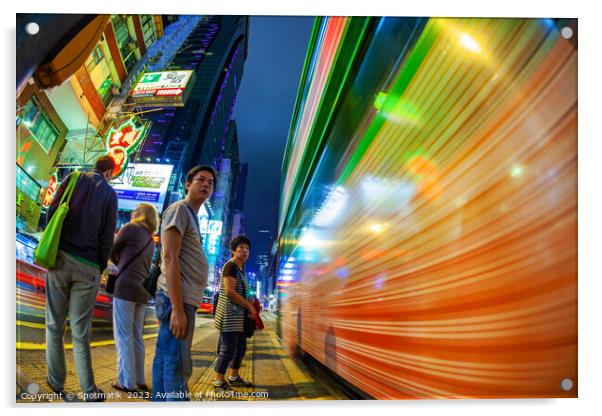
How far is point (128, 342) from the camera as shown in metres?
2.18

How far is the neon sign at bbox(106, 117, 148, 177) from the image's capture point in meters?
2.35

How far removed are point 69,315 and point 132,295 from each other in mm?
310

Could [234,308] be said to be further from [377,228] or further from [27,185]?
[27,185]

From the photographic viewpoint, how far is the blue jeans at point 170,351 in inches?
68.4

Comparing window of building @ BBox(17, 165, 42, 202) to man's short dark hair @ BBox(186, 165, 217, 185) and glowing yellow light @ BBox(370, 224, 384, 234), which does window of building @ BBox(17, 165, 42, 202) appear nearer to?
man's short dark hair @ BBox(186, 165, 217, 185)

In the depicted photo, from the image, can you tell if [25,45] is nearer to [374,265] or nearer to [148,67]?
[148,67]

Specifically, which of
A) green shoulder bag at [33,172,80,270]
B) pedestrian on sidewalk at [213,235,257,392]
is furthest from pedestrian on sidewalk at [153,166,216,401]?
green shoulder bag at [33,172,80,270]

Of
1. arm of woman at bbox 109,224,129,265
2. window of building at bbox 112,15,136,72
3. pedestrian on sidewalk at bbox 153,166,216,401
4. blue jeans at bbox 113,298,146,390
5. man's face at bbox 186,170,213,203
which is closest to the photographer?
pedestrian on sidewalk at bbox 153,166,216,401

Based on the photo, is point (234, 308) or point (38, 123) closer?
point (38, 123)

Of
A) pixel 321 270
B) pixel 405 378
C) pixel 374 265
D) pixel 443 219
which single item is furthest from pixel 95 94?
pixel 405 378

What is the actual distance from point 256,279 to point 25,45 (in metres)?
1.91

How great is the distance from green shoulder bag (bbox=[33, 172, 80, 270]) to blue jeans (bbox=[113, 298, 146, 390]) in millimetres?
386

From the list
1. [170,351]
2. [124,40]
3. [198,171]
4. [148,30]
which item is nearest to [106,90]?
[124,40]

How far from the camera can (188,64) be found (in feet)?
9.01
